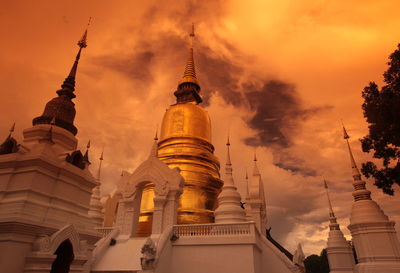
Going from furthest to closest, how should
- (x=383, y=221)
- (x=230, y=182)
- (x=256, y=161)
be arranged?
(x=256, y=161)
(x=230, y=182)
(x=383, y=221)

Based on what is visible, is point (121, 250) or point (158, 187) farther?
point (158, 187)

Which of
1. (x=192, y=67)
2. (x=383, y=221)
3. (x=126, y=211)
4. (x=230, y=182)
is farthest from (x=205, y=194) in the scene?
(x=192, y=67)

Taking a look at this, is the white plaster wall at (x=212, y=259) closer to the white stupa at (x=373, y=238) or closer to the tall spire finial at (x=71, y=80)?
the white stupa at (x=373, y=238)

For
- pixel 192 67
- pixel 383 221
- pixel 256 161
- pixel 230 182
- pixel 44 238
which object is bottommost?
pixel 44 238

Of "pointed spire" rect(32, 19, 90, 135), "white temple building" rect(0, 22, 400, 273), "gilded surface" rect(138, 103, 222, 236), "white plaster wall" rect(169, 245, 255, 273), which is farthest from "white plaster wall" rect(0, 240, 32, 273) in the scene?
"gilded surface" rect(138, 103, 222, 236)

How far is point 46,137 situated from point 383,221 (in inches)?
528

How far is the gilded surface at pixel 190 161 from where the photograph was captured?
15992mm

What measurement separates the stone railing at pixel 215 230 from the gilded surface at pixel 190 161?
2769mm

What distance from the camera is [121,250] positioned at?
41.0 feet

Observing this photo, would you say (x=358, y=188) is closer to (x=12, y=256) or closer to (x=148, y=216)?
(x=148, y=216)

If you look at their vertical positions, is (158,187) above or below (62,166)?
above

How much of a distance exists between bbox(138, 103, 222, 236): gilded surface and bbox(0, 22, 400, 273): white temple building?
0.23 ft

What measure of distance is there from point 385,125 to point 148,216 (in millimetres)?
12398

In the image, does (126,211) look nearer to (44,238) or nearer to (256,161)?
(44,238)
